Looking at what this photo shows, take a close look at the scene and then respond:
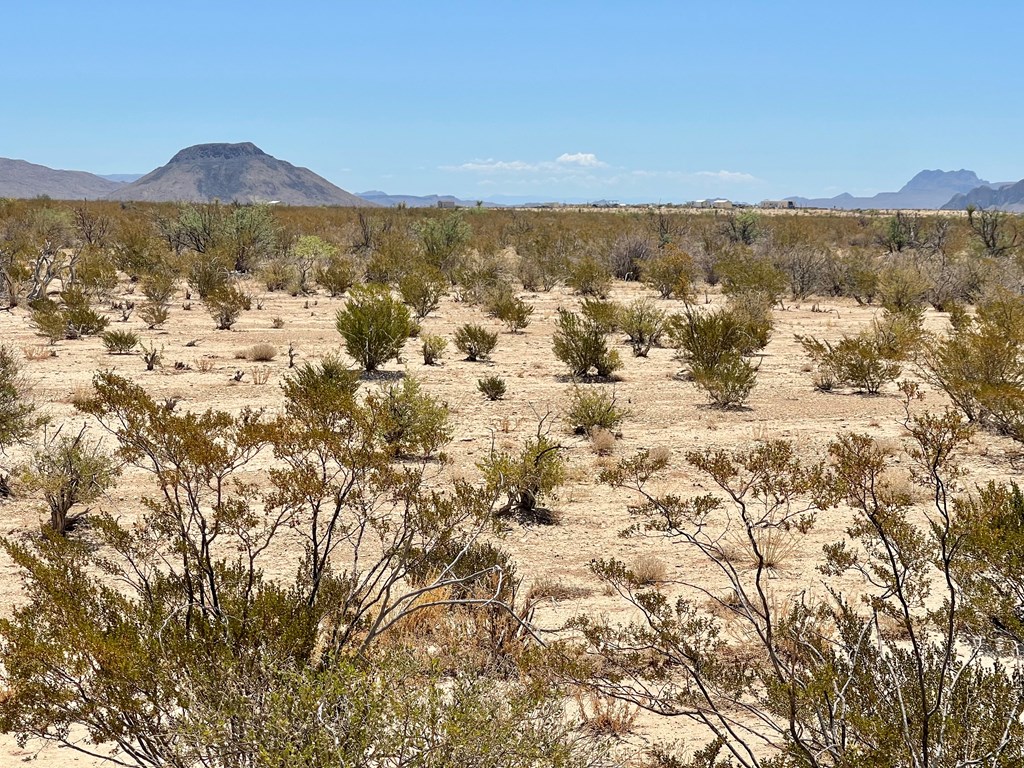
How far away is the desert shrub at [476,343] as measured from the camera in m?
17.8

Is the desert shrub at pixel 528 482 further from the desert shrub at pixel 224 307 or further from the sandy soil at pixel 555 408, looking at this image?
the desert shrub at pixel 224 307

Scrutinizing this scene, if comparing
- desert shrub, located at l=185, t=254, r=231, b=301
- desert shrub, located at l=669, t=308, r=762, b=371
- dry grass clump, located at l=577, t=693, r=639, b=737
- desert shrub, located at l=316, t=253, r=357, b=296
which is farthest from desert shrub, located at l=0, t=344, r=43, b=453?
desert shrub, located at l=316, t=253, r=357, b=296

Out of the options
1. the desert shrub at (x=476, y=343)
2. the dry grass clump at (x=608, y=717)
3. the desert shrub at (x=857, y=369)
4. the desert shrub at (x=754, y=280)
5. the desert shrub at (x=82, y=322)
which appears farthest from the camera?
the desert shrub at (x=754, y=280)

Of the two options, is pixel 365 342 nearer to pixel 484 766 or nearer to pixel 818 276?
pixel 484 766

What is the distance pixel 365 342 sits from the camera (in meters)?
16.0

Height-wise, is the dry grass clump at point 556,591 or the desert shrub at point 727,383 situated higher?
the desert shrub at point 727,383

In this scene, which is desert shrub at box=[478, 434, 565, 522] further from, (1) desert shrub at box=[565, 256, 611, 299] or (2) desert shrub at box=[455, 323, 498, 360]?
(1) desert shrub at box=[565, 256, 611, 299]

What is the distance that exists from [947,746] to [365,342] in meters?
13.5

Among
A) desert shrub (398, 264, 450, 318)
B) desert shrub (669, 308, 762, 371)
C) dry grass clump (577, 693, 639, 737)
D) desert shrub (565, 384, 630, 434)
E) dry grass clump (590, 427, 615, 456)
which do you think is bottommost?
dry grass clump (577, 693, 639, 737)

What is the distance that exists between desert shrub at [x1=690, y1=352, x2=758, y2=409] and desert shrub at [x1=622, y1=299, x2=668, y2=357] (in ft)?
14.0

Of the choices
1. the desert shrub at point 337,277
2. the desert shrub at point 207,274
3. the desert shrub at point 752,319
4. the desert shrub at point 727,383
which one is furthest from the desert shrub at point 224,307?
the desert shrub at point 727,383

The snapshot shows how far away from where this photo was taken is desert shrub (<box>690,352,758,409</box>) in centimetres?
1377

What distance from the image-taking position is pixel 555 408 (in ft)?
44.6

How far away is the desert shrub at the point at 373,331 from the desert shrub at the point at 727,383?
571 centimetres
